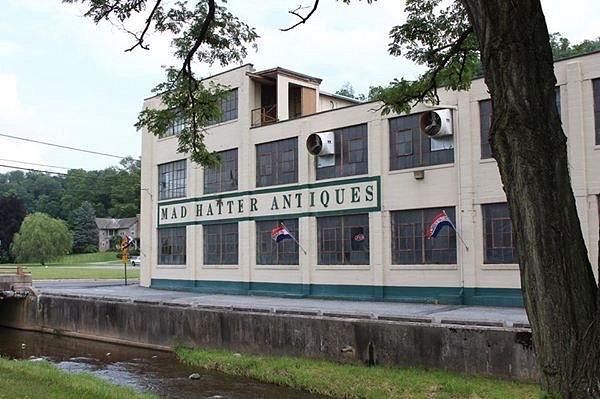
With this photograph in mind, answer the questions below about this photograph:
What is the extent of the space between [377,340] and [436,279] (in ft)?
24.9

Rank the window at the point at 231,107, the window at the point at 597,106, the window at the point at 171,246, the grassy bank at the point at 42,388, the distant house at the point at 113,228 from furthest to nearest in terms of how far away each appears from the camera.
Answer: the distant house at the point at 113,228 < the window at the point at 171,246 < the window at the point at 231,107 < the window at the point at 597,106 < the grassy bank at the point at 42,388

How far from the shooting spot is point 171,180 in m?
37.1

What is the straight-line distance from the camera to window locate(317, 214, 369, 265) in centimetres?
2705

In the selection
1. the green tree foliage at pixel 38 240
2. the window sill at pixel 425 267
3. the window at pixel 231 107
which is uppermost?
the window at pixel 231 107

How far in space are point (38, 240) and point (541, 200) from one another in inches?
3650

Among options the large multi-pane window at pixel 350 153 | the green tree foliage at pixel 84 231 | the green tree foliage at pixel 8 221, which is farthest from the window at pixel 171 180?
the green tree foliage at pixel 84 231

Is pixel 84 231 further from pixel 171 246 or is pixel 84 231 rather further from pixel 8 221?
pixel 171 246

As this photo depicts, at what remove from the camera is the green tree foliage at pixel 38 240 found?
89125 millimetres

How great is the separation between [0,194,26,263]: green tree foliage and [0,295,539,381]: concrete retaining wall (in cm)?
7130

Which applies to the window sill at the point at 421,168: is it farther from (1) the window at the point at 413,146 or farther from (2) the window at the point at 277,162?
(2) the window at the point at 277,162

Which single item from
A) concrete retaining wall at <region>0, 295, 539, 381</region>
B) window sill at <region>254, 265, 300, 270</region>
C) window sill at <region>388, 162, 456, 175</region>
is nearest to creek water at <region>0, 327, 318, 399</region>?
concrete retaining wall at <region>0, 295, 539, 381</region>

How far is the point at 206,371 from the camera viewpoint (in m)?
20.2

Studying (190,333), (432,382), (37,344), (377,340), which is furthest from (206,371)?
(37,344)

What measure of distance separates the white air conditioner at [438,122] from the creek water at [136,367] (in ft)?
37.7
